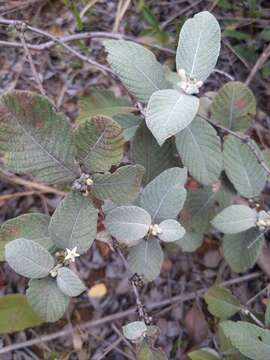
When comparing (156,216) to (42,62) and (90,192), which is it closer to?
(90,192)

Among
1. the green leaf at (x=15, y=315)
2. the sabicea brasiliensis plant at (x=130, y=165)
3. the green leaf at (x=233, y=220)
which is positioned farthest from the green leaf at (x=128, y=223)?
the green leaf at (x=15, y=315)

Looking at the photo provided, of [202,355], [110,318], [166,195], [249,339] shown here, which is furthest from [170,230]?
[110,318]

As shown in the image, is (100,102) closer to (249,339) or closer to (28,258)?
(28,258)

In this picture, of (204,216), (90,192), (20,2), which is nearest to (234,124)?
(204,216)

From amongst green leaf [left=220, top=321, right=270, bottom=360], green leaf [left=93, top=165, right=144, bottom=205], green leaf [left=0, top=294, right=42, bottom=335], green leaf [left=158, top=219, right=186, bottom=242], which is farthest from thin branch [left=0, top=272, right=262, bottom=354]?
green leaf [left=93, top=165, right=144, bottom=205]

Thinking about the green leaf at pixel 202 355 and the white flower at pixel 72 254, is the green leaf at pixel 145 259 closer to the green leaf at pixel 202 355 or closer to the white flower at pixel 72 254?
the white flower at pixel 72 254

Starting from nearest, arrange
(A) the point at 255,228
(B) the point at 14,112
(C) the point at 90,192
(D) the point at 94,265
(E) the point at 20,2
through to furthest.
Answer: (B) the point at 14,112, (C) the point at 90,192, (A) the point at 255,228, (D) the point at 94,265, (E) the point at 20,2

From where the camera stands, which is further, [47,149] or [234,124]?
[234,124]
